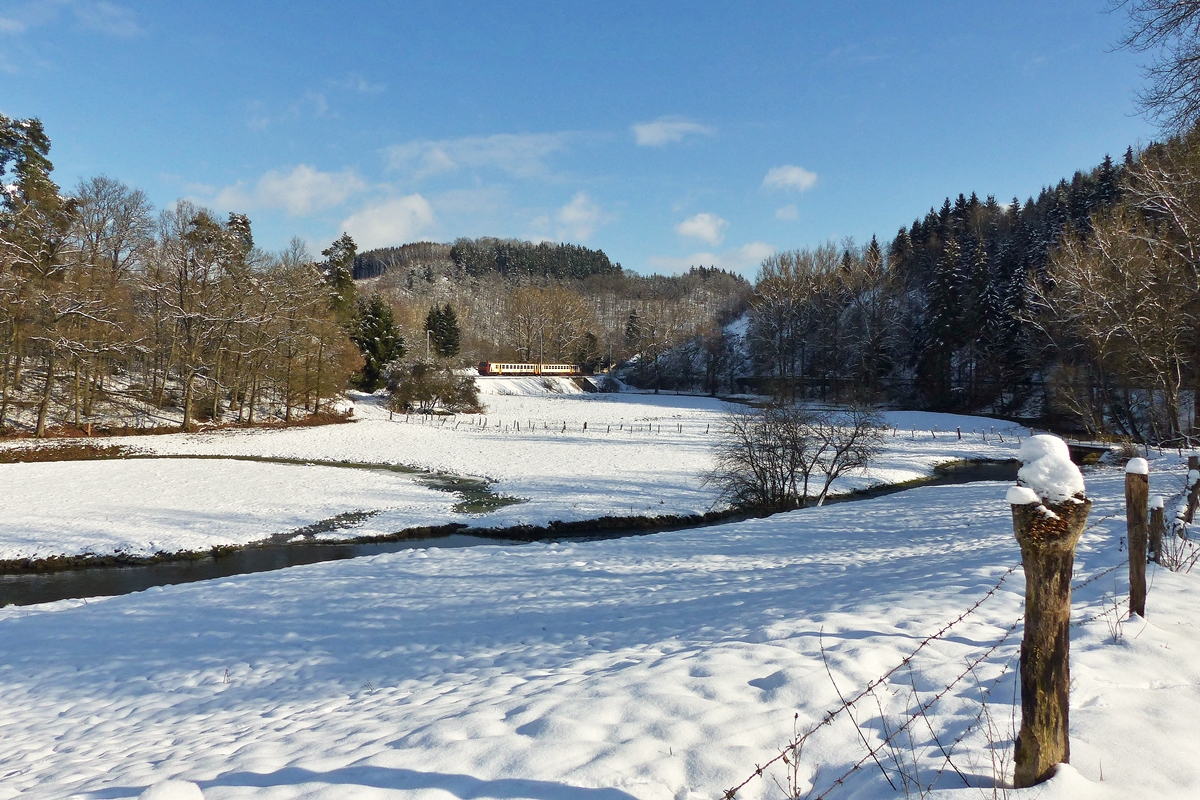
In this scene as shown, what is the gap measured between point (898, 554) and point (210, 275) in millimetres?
42242

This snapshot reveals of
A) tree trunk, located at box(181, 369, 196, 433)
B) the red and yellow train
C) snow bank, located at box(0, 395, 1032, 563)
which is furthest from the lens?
the red and yellow train

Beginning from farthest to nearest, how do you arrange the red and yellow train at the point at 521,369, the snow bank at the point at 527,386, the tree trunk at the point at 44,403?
the red and yellow train at the point at 521,369
the snow bank at the point at 527,386
the tree trunk at the point at 44,403

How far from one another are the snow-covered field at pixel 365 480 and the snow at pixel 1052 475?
1746 cm

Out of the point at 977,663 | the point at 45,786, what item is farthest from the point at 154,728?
the point at 977,663

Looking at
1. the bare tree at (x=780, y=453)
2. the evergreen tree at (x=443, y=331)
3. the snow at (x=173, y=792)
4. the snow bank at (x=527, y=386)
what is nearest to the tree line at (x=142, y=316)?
the snow bank at (x=527, y=386)

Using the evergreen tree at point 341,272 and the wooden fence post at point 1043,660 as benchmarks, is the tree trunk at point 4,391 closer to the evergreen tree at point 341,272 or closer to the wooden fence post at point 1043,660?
the evergreen tree at point 341,272

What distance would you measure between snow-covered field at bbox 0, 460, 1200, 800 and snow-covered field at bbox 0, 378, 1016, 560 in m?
7.16

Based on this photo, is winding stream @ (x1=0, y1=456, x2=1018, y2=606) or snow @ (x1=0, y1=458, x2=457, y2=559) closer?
winding stream @ (x1=0, y1=456, x2=1018, y2=606)

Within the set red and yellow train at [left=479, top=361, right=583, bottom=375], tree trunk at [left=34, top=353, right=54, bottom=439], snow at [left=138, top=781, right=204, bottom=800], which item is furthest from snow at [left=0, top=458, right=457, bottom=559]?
red and yellow train at [left=479, top=361, right=583, bottom=375]

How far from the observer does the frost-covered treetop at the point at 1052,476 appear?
2322 mm

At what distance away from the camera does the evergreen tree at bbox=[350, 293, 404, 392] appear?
52406 mm

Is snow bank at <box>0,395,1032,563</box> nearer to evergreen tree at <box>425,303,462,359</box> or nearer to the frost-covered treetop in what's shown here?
the frost-covered treetop

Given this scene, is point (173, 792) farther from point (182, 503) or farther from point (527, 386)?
point (527, 386)

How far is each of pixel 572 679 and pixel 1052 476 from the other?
13.3ft
